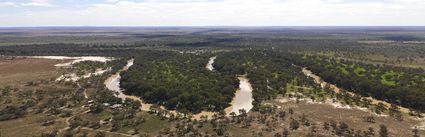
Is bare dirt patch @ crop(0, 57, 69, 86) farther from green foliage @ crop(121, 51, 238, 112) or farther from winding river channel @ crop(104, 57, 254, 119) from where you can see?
green foliage @ crop(121, 51, 238, 112)

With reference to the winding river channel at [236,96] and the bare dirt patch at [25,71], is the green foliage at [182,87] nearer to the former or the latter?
the winding river channel at [236,96]

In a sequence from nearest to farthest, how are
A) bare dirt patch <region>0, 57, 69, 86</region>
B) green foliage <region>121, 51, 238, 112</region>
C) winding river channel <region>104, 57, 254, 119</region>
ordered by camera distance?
winding river channel <region>104, 57, 254, 119</region>, green foliage <region>121, 51, 238, 112</region>, bare dirt patch <region>0, 57, 69, 86</region>

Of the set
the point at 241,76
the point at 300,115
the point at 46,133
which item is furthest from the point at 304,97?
the point at 46,133

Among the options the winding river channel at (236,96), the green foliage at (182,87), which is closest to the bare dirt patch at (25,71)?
the winding river channel at (236,96)

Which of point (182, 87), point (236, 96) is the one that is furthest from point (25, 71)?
point (236, 96)

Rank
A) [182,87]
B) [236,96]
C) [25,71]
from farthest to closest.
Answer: [25,71] < [236,96] < [182,87]

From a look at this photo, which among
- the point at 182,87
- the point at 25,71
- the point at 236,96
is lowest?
the point at 25,71

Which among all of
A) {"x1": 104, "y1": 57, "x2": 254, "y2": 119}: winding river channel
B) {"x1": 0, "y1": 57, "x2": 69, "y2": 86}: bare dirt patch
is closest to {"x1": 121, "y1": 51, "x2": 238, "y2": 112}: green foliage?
{"x1": 104, "y1": 57, "x2": 254, "y2": 119}: winding river channel

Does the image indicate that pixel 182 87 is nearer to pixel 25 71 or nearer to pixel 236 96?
pixel 236 96

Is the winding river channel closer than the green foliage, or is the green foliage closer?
the winding river channel

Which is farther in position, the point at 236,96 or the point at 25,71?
the point at 25,71

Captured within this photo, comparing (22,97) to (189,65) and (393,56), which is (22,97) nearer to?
(189,65)
